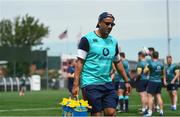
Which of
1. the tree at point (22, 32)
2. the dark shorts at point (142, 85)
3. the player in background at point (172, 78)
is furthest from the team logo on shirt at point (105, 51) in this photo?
the tree at point (22, 32)

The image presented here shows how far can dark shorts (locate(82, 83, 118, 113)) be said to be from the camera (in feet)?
34.5

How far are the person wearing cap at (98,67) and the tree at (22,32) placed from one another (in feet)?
264

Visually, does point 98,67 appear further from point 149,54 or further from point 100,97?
point 149,54

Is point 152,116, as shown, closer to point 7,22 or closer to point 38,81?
point 38,81

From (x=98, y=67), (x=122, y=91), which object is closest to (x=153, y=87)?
(x=122, y=91)

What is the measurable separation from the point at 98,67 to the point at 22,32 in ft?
272

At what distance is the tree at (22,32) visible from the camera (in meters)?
91.6

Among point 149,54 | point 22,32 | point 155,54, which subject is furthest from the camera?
point 22,32

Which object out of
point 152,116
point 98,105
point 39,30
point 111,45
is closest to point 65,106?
point 98,105

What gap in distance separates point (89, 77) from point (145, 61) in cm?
985

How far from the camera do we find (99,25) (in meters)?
10.6

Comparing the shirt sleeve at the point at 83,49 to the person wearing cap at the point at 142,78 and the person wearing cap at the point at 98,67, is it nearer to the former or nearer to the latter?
the person wearing cap at the point at 98,67

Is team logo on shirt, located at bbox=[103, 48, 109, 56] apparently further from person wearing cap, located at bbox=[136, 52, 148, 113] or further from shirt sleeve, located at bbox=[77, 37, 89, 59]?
person wearing cap, located at bbox=[136, 52, 148, 113]

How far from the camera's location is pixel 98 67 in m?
10.6
